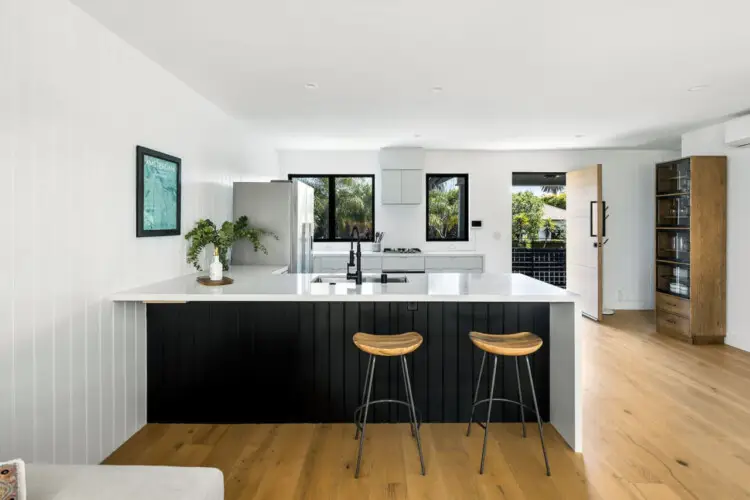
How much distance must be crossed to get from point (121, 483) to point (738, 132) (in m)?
5.73

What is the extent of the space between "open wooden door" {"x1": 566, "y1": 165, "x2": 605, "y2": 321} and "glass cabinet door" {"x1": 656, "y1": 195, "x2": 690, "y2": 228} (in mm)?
642

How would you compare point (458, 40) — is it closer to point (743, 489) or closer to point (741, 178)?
point (743, 489)

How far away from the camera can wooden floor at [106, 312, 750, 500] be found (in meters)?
2.37

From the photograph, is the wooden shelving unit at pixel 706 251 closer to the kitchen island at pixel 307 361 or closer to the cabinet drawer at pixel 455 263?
the cabinet drawer at pixel 455 263

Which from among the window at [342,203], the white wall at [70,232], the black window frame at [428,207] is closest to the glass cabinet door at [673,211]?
the black window frame at [428,207]

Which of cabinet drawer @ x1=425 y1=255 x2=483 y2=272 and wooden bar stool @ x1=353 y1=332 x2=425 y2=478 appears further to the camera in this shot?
cabinet drawer @ x1=425 y1=255 x2=483 y2=272

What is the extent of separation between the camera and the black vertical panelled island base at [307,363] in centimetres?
320

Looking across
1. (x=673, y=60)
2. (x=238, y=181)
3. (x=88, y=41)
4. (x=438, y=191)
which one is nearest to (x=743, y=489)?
(x=673, y=60)

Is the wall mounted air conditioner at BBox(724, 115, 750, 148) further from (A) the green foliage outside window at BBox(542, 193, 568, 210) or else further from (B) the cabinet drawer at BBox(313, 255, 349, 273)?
(B) the cabinet drawer at BBox(313, 255, 349, 273)

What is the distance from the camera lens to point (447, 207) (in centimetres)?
719

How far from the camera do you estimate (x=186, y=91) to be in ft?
12.3

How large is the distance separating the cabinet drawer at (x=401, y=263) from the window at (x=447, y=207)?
0.77 m

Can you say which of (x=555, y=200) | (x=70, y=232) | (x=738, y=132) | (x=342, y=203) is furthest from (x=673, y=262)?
(x=70, y=232)

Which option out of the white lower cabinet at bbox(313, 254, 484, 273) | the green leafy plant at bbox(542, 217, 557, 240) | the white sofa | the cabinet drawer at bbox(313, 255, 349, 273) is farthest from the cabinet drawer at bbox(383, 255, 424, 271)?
the white sofa
